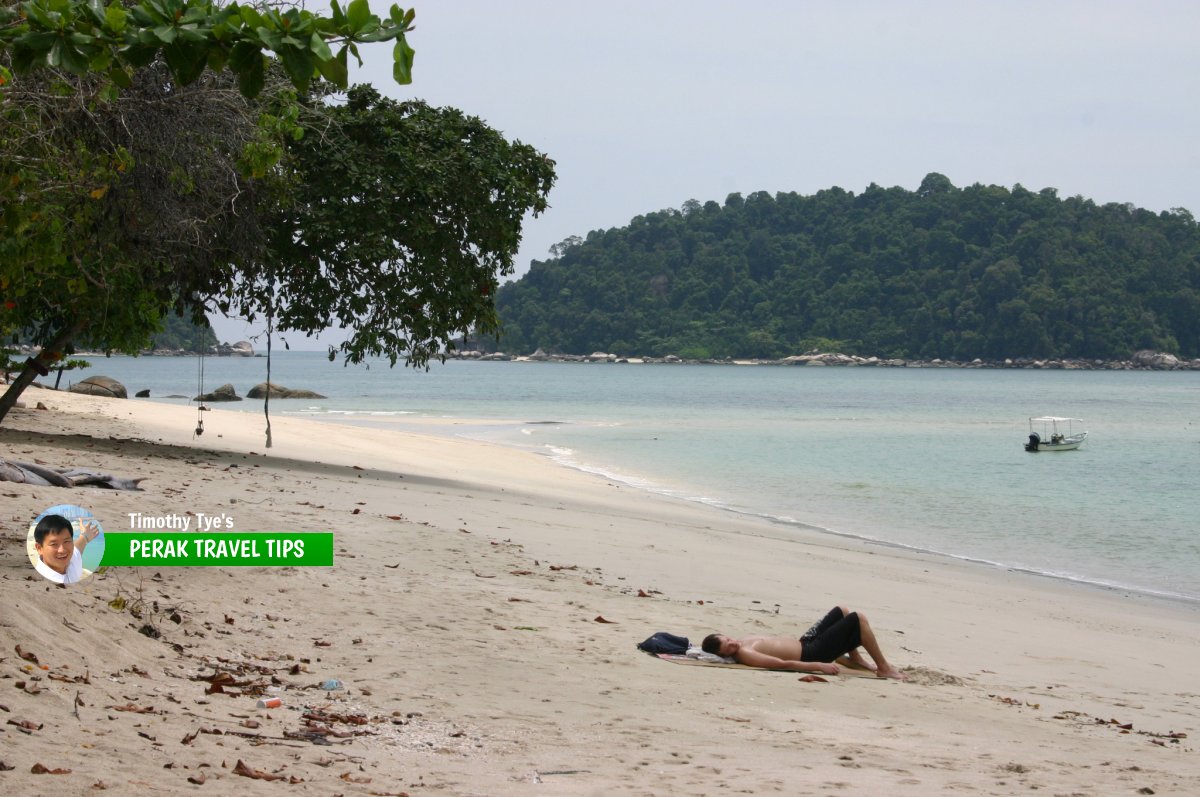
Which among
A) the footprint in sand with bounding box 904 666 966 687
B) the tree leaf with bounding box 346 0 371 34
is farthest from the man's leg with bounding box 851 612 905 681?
the tree leaf with bounding box 346 0 371 34

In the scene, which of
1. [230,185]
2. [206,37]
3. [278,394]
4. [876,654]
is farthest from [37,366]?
[278,394]

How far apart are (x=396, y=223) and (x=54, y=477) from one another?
9072 millimetres

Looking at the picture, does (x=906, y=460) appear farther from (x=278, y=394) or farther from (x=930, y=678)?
(x=278, y=394)

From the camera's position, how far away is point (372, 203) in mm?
17703

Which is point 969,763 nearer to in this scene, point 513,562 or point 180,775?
point 180,775

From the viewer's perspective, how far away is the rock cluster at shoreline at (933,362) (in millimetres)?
136000

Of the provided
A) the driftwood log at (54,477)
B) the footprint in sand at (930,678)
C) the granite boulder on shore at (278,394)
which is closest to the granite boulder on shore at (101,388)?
the granite boulder on shore at (278,394)

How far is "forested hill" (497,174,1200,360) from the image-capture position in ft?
438

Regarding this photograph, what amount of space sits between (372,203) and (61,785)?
564 inches

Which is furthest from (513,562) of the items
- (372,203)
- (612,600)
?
(372,203)

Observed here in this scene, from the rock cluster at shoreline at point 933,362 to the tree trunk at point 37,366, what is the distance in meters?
109

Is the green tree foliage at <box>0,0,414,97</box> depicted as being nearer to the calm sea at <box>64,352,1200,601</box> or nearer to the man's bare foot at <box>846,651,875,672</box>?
the man's bare foot at <box>846,651,875,672</box>

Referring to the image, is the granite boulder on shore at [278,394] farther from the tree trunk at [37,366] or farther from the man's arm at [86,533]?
the man's arm at [86,533]

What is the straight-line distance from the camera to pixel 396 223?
1836cm
